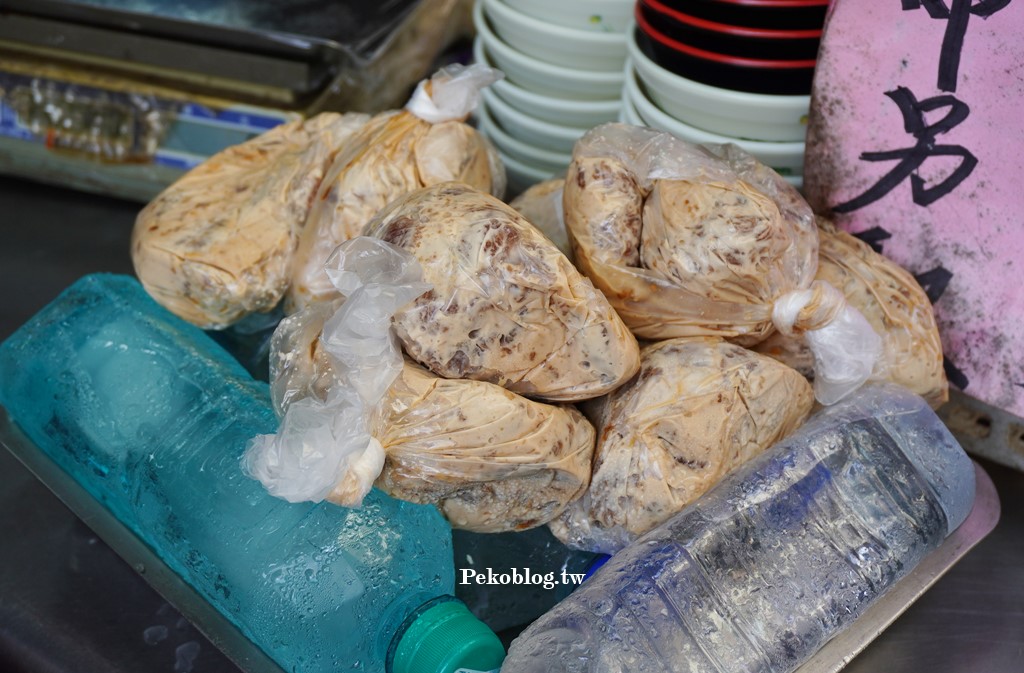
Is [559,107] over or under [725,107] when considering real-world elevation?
under

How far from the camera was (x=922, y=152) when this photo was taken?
104cm

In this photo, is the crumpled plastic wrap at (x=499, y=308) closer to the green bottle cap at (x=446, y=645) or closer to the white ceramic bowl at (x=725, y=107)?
the green bottle cap at (x=446, y=645)

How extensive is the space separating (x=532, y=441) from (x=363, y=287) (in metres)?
0.19

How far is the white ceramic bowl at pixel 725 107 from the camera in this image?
1.07m

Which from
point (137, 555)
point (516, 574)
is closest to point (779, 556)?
Result: point (516, 574)

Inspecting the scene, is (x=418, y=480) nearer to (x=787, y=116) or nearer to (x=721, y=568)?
(x=721, y=568)

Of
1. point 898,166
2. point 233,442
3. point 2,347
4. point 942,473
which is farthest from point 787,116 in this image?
point 2,347

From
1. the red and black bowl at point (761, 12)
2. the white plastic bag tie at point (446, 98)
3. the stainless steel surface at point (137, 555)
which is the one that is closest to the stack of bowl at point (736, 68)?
the red and black bowl at point (761, 12)

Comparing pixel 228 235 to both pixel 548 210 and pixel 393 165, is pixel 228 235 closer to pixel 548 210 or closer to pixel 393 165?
pixel 393 165

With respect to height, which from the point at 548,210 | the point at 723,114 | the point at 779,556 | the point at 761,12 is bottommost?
the point at 779,556

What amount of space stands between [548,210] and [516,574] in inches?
15.2

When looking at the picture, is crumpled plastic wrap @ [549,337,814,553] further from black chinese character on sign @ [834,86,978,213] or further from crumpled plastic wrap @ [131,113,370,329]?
crumpled plastic wrap @ [131,113,370,329]

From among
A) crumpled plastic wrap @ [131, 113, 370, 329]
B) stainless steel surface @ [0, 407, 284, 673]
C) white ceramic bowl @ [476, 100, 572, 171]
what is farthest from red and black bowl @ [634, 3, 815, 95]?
stainless steel surface @ [0, 407, 284, 673]

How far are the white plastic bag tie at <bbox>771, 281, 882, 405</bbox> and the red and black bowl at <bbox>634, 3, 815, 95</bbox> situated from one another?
0.27 metres
